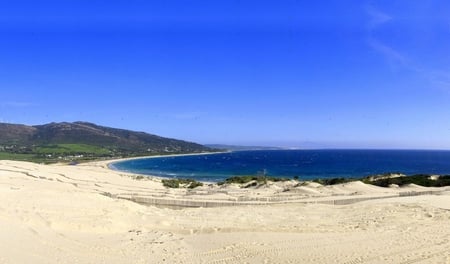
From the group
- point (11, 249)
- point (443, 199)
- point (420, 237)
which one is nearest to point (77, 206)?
point (11, 249)

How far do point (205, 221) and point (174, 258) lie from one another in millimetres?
5564

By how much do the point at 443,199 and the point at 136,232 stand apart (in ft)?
60.2

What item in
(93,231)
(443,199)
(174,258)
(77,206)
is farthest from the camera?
(443,199)

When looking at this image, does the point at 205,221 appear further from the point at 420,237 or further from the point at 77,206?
the point at 420,237

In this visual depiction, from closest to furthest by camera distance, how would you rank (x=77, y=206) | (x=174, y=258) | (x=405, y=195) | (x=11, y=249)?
(x=11, y=249) < (x=174, y=258) < (x=77, y=206) < (x=405, y=195)

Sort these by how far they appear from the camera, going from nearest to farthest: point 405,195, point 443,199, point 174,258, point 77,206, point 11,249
→ point 11,249 < point 174,258 < point 77,206 < point 443,199 < point 405,195

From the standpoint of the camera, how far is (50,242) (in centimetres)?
1205

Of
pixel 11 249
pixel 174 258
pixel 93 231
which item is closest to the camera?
pixel 11 249

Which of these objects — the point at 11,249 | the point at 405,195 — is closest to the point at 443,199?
the point at 405,195

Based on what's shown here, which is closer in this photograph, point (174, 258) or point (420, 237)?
point (174, 258)

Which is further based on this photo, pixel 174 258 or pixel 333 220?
pixel 333 220

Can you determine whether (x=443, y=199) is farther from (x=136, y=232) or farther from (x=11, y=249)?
(x=11, y=249)

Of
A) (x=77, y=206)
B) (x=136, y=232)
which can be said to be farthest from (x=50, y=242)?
(x=77, y=206)

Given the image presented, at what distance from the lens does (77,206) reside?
16.5 metres
